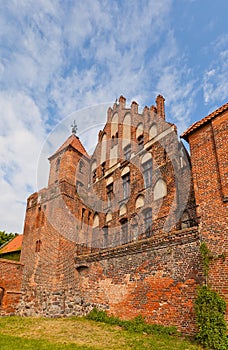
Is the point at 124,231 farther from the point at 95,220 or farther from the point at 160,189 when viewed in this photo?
the point at 160,189

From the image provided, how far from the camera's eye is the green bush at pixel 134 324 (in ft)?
32.1

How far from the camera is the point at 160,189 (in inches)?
607

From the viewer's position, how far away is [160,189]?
15.4m

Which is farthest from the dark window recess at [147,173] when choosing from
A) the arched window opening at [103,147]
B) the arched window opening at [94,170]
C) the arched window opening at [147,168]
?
the arched window opening at [94,170]

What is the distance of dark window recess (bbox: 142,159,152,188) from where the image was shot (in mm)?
16564

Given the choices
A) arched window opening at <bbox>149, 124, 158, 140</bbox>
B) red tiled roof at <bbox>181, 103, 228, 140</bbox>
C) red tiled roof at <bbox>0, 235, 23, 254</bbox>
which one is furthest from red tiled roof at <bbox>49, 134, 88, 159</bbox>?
red tiled roof at <bbox>181, 103, 228, 140</bbox>

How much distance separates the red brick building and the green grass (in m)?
0.84

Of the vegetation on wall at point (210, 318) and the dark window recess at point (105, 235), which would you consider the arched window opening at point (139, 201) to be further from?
the vegetation on wall at point (210, 318)

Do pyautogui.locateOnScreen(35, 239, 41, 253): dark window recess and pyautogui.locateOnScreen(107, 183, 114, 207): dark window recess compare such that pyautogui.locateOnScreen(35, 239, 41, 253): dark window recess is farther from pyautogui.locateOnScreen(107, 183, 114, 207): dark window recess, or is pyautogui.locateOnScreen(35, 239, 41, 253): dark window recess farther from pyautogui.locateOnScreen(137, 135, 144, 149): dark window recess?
pyautogui.locateOnScreen(137, 135, 144, 149): dark window recess

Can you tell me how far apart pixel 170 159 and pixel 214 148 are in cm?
458

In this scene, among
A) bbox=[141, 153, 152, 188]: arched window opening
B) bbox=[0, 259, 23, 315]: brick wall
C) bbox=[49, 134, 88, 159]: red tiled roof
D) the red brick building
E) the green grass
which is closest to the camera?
the green grass

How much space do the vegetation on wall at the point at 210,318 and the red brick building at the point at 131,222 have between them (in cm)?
33

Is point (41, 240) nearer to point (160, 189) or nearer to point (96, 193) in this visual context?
point (96, 193)

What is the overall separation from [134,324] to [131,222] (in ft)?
21.4
